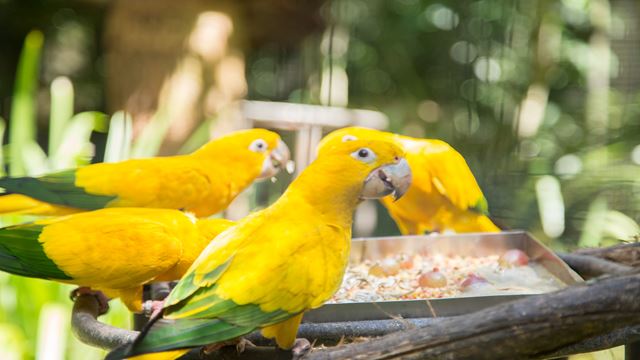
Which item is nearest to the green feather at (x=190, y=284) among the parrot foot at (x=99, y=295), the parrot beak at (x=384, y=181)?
the parrot beak at (x=384, y=181)

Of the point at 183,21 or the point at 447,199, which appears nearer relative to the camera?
the point at 447,199

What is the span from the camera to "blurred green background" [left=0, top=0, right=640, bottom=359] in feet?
4.71

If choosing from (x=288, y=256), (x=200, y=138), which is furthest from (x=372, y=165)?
(x=200, y=138)

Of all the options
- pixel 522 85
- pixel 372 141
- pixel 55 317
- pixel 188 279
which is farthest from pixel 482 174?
pixel 522 85

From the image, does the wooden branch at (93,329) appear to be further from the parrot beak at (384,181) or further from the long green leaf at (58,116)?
the long green leaf at (58,116)

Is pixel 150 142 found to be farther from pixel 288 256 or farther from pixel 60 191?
pixel 288 256

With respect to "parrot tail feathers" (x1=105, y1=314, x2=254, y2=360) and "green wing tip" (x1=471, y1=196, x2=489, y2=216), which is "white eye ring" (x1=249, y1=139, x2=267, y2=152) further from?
"parrot tail feathers" (x1=105, y1=314, x2=254, y2=360)

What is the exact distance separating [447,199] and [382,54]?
263 cm

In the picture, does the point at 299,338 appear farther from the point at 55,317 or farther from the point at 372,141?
the point at 55,317

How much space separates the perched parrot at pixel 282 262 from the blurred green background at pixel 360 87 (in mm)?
445

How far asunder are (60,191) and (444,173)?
673 mm

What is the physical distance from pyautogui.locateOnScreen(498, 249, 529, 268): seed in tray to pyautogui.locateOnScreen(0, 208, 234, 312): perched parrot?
0.53 meters

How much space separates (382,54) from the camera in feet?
12.7

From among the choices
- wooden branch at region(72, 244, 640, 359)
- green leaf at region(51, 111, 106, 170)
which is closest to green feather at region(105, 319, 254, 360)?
wooden branch at region(72, 244, 640, 359)
